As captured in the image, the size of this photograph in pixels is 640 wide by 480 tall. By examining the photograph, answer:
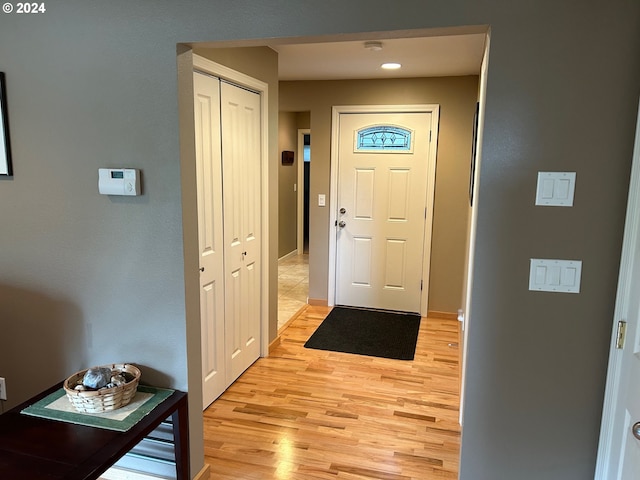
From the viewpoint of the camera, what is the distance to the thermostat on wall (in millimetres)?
1833

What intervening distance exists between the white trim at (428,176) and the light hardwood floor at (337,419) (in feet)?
3.24

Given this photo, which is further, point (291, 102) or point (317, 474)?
point (291, 102)

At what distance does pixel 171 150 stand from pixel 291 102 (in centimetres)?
294

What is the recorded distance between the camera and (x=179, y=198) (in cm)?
182

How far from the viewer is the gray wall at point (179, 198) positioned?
56.3 inches

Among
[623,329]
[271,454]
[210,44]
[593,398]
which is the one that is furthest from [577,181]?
[271,454]

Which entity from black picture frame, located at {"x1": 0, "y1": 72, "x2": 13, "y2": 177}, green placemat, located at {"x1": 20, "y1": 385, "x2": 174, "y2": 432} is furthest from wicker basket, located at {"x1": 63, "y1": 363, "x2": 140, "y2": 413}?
black picture frame, located at {"x1": 0, "y1": 72, "x2": 13, "y2": 177}

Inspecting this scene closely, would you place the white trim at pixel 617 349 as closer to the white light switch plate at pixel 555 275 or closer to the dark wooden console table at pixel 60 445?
the white light switch plate at pixel 555 275

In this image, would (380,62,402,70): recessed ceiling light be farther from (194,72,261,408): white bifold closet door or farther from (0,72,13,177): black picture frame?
(0,72,13,177): black picture frame

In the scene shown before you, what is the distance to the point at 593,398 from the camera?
1559mm

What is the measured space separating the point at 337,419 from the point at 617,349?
1.63 meters

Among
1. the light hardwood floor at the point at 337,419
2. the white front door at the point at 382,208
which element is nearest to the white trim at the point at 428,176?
the white front door at the point at 382,208

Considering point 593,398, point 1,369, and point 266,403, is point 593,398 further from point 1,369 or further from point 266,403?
point 1,369

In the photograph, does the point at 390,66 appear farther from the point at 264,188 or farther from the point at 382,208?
the point at 264,188
